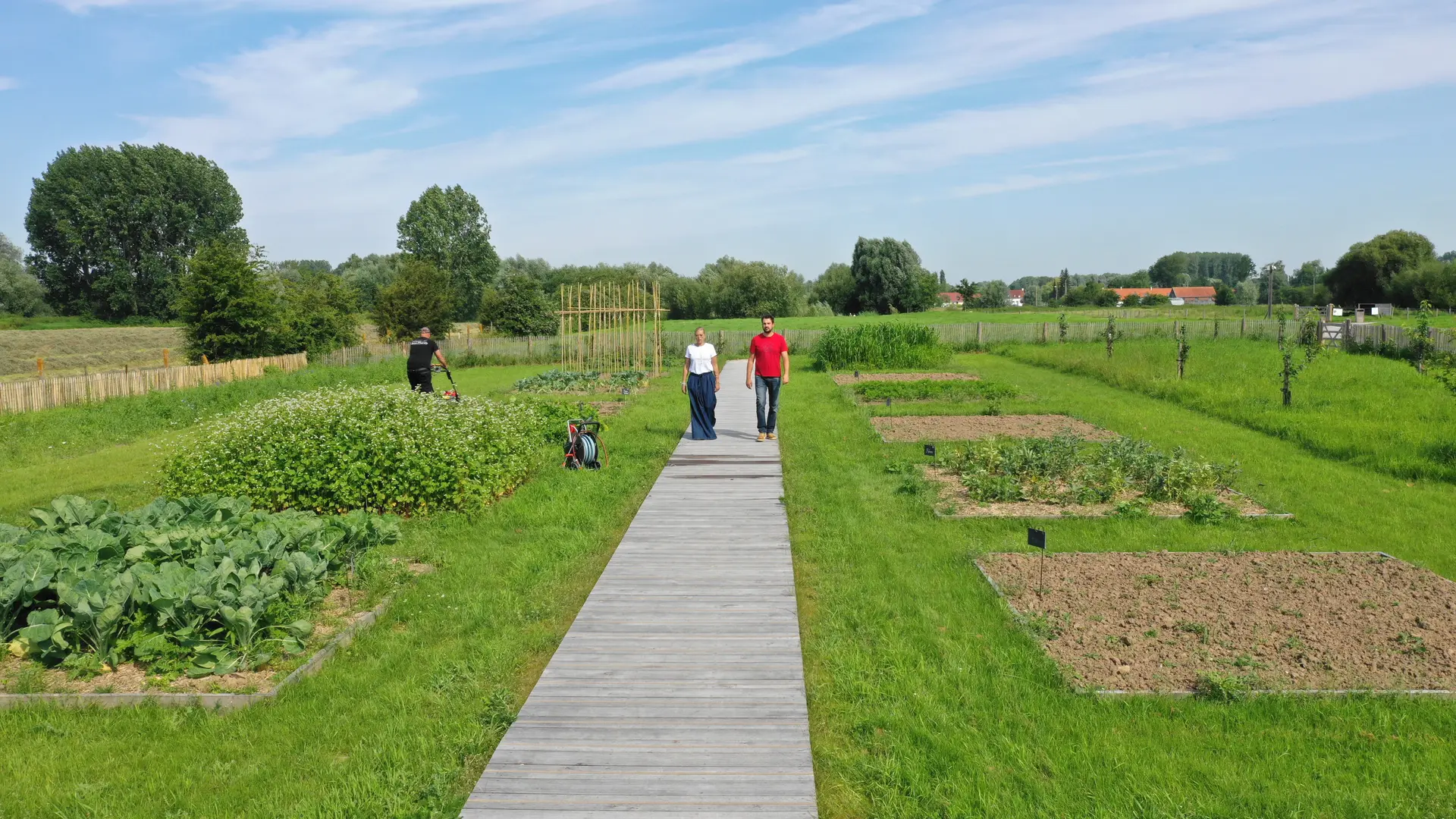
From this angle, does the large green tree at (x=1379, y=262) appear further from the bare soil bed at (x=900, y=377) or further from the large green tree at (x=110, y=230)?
the large green tree at (x=110, y=230)

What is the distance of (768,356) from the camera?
468 inches

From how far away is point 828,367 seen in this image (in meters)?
26.8

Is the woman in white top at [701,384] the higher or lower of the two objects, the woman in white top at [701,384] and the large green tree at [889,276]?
the lower

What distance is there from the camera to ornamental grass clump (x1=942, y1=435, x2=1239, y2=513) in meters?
8.72

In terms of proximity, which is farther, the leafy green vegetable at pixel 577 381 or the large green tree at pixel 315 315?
the large green tree at pixel 315 315

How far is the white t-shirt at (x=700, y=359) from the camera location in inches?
474

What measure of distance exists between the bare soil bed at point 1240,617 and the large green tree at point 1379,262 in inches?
2814

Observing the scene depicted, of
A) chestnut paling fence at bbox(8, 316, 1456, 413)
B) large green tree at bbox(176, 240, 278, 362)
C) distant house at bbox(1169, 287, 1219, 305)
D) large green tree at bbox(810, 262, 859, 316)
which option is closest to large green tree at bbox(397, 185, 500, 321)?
large green tree at bbox(810, 262, 859, 316)

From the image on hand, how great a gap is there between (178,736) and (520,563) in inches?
113

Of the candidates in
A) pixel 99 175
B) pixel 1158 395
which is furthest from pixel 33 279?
pixel 1158 395

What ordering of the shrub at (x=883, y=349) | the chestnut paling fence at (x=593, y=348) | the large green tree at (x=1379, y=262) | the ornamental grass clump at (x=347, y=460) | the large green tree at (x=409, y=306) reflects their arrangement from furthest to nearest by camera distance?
the large green tree at (x=1379, y=262), the large green tree at (x=409, y=306), the shrub at (x=883, y=349), the chestnut paling fence at (x=593, y=348), the ornamental grass clump at (x=347, y=460)

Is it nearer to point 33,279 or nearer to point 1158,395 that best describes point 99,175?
point 33,279

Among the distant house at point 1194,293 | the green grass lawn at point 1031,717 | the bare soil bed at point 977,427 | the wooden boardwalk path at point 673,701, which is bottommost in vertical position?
the green grass lawn at point 1031,717

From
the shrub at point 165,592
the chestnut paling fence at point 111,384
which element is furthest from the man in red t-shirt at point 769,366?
the chestnut paling fence at point 111,384
